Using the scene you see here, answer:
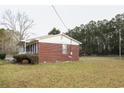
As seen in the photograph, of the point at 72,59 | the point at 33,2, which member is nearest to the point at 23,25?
the point at 72,59

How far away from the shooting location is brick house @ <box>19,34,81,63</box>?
2394 centimetres

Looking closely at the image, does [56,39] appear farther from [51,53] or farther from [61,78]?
[61,78]

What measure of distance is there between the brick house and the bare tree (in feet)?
58.7

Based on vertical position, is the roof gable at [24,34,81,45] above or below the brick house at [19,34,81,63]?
above

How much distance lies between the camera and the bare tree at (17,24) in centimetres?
4361

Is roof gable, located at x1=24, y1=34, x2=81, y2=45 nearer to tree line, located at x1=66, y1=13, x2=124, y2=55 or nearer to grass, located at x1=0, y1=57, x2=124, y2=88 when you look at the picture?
grass, located at x1=0, y1=57, x2=124, y2=88

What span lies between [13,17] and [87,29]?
15208mm

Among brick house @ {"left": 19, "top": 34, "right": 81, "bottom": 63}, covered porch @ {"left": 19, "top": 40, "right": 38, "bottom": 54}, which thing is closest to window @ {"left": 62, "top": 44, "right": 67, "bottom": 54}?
brick house @ {"left": 19, "top": 34, "right": 81, "bottom": 63}

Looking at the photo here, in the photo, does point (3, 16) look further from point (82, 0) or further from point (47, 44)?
point (82, 0)

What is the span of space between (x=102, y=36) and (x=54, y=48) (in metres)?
27.3

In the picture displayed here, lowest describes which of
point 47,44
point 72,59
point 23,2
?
point 72,59

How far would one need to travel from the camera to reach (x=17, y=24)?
45406mm

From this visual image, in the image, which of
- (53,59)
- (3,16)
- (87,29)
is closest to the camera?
(53,59)

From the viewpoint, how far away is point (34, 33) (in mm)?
43906
